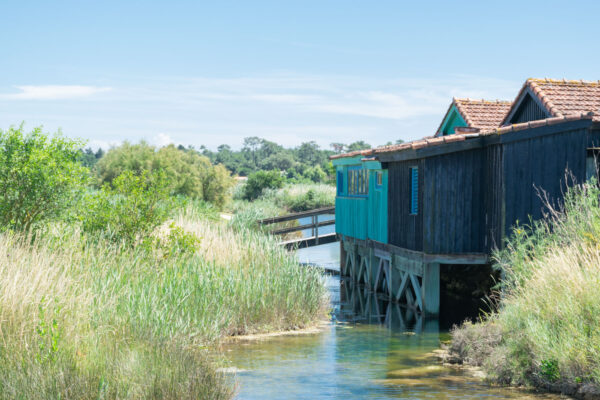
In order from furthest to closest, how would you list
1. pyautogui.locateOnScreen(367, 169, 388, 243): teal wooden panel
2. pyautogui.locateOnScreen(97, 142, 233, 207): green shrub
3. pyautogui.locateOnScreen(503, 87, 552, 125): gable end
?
pyautogui.locateOnScreen(97, 142, 233, 207): green shrub
pyautogui.locateOnScreen(367, 169, 388, 243): teal wooden panel
pyautogui.locateOnScreen(503, 87, 552, 125): gable end

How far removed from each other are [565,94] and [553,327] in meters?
9.86

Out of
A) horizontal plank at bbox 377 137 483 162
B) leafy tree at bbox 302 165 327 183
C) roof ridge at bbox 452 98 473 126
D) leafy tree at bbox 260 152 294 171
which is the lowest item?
Result: horizontal plank at bbox 377 137 483 162

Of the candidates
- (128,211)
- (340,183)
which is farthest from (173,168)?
(128,211)

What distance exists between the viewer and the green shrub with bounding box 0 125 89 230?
52.3 feet

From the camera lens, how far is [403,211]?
19.4 m

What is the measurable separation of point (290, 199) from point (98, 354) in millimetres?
44413

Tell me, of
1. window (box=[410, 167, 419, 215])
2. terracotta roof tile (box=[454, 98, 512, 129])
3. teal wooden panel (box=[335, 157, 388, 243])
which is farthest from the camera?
terracotta roof tile (box=[454, 98, 512, 129])

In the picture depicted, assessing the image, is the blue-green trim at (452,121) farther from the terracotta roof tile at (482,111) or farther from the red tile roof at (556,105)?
the red tile roof at (556,105)

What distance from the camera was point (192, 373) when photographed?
923 centimetres

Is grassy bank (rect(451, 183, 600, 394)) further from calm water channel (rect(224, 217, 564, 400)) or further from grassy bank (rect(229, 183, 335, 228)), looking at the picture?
grassy bank (rect(229, 183, 335, 228))

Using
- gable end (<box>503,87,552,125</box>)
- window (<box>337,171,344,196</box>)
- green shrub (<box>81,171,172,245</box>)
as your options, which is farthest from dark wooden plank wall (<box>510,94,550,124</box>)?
green shrub (<box>81,171,172,245</box>)

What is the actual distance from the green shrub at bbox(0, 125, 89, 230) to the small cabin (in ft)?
27.7

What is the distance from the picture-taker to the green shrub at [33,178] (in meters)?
16.0

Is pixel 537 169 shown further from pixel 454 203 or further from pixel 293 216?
pixel 293 216
